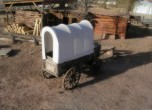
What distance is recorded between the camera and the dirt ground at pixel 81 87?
38.5ft

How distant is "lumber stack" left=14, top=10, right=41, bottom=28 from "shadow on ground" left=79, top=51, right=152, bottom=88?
946 centimetres

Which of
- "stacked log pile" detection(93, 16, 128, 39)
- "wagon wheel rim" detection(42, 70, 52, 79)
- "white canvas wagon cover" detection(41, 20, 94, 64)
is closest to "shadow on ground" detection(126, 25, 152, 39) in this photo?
"stacked log pile" detection(93, 16, 128, 39)

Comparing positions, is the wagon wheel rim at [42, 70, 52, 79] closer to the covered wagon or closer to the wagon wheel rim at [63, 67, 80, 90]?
the covered wagon

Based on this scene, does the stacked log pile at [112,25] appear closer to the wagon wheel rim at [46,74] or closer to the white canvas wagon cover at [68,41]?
the white canvas wagon cover at [68,41]

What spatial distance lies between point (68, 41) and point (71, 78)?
1.95m

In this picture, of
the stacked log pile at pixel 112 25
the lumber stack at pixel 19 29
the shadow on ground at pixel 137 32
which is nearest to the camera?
the lumber stack at pixel 19 29

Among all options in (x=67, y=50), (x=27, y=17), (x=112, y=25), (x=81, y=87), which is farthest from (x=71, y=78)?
(x=27, y=17)

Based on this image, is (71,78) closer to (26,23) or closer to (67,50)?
(67,50)

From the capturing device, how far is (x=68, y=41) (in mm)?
12516

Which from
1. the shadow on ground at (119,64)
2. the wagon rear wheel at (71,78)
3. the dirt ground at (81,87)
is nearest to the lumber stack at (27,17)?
the dirt ground at (81,87)

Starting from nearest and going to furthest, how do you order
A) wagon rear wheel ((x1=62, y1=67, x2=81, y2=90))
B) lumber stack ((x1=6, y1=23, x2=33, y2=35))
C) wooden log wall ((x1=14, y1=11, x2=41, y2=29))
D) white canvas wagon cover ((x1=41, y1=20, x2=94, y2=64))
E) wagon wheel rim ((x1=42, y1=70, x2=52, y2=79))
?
white canvas wagon cover ((x1=41, y1=20, x2=94, y2=64))
wagon rear wheel ((x1=62, y1=67, x2=81, y2=90))
wagon wheel rim ((x1=42, y1=70, x2=52, y2=79))
lumber stack ((x1=6, y1=23, x2=33, y2=35))
wooden log wall ((x1=14, y1=11, x2=41, y2=29))

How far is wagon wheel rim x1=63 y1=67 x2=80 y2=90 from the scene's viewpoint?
1279 cm

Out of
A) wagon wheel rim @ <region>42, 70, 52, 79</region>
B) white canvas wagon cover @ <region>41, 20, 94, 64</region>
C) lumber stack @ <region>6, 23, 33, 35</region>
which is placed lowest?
→ wagon wheel rim @ <region>42, 70, 52, 79</region>

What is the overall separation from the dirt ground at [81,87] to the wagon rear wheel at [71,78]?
0.34m
